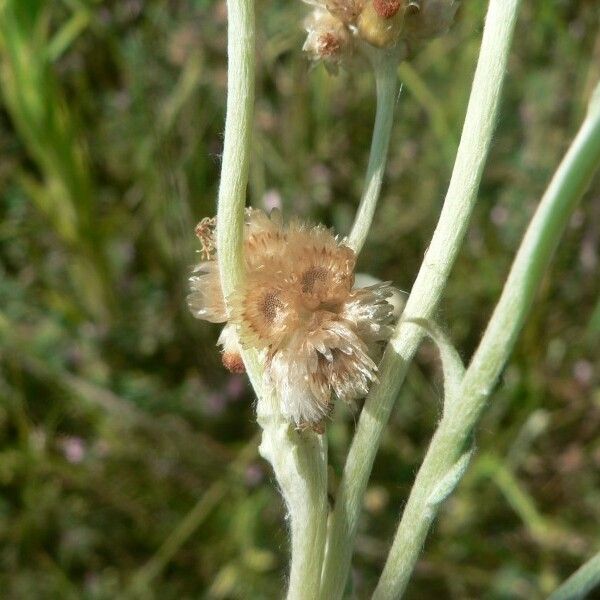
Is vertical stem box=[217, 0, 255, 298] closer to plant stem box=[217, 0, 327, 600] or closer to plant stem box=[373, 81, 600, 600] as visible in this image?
plant stem box=[217, 0, 327, 600]

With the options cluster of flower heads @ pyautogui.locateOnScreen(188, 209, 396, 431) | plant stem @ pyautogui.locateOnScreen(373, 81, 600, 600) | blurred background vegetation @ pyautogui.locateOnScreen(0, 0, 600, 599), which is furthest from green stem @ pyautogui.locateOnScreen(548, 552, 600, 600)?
blurred background vegetation @ pyautogui.locateOnScreen(0, 0, 600, 599)

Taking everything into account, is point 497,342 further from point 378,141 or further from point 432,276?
point 378,141

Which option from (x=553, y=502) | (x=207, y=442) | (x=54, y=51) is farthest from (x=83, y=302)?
(x=553, y=502)

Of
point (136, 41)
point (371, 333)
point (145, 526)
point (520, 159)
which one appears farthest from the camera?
point (520, 159)

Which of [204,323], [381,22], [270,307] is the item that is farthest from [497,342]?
[204,323]

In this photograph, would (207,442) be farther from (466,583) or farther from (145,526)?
(466,583)
